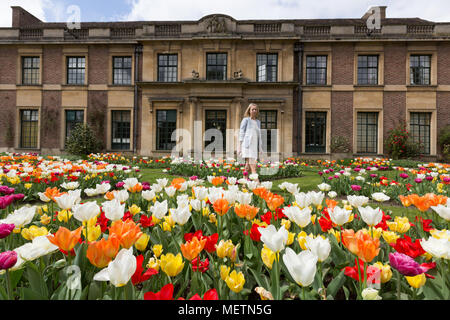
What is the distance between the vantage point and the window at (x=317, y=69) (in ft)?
56.0

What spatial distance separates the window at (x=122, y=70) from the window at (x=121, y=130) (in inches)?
98.0

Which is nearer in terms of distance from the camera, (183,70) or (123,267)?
(123,267)

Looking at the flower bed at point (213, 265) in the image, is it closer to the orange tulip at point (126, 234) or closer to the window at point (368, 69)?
the orange tulip at point (126, 234)

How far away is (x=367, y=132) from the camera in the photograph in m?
16.9

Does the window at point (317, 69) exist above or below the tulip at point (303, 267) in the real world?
above

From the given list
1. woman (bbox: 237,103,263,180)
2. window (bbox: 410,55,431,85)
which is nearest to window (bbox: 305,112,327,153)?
window (bbox: 410,55,431,85)

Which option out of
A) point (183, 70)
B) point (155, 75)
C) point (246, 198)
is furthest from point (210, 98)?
point (246, 198)

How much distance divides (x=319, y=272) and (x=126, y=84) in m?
19.3

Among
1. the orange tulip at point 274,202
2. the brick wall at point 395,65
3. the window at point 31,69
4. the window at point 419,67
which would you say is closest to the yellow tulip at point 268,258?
the orange tulip at point 274,202

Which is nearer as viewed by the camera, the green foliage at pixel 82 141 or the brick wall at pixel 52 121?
the green foliage at pixel 82 141

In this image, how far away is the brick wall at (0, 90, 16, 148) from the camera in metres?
17.9

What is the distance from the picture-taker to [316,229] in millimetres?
1760

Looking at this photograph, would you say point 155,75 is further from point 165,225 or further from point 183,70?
point 165,225

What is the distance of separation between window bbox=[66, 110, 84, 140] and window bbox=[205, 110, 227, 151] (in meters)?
9.62
